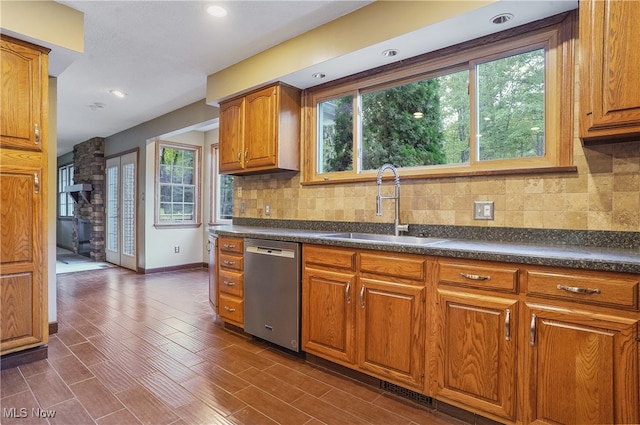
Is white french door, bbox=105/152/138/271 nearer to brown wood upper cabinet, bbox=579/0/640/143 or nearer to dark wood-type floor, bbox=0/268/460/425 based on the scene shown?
dark wood-type floor, bbox=0/268/460/425

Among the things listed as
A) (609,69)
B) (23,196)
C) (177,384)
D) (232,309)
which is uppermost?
(609,69)

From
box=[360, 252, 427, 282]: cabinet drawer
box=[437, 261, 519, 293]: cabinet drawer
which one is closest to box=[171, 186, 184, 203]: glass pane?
box=[360, 252, 427, 282]: cabinet drawer

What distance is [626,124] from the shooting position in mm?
1531

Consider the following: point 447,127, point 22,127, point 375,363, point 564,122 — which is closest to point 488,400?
point 375,363

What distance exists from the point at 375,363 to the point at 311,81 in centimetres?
240

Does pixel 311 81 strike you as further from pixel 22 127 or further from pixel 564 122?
pixel 22 127

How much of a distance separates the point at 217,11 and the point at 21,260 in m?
2.26

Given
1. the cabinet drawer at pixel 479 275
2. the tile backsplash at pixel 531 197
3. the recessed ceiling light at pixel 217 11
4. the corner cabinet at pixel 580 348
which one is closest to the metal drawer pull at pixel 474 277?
the cabinet drawer at pixel 479 275

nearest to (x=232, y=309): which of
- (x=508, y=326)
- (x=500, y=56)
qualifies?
(x=508, y=326)

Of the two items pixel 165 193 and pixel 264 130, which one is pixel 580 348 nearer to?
pixel 264 130

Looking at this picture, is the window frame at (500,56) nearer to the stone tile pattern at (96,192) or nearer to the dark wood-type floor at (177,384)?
the dark wood-type floor at (177,384)

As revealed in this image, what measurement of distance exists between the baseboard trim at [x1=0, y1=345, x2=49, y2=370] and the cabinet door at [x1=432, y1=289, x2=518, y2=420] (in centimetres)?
279

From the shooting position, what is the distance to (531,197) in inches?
79.7

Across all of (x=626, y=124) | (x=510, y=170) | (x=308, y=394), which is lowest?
(x=308, y=394)
